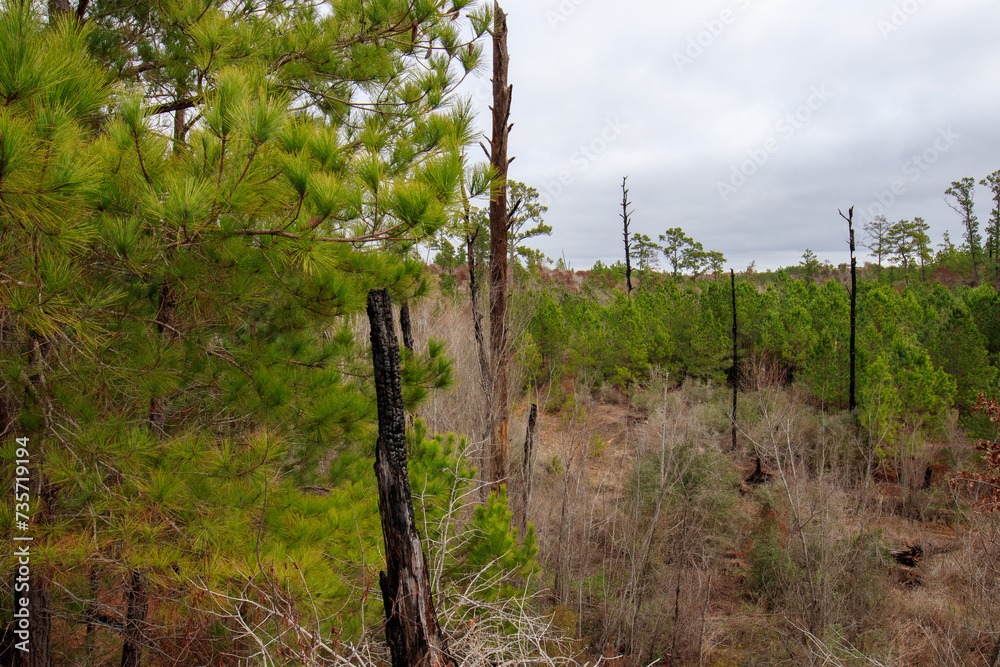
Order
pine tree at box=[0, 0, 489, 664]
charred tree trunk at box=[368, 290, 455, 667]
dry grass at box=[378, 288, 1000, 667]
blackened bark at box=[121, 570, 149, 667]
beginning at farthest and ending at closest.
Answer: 1. dry grass at box=[378, 288, 1000, 667]
2. blackened bark at box=[121, 570, 149, 667]
3. charred tree trunk at box=[368, 290, 455, 667]
4. pine tree at box=[0, 0, 489, 664]

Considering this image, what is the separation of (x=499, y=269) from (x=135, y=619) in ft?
15.2

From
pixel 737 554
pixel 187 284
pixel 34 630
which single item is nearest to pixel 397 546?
A: pixel 187 284

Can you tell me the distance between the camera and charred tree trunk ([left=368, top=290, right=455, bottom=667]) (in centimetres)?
217

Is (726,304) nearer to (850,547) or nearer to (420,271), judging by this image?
(850,547)

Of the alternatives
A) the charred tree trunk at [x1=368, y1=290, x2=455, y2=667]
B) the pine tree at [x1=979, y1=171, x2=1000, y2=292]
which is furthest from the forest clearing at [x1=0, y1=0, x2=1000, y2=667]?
the pine tree at [x1=979, y1=171, x2=1000, y2=292]

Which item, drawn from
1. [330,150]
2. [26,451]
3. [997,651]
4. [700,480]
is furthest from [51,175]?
[700,480]

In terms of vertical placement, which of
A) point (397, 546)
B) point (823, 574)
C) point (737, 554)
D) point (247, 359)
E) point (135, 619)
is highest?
point (247, 359)

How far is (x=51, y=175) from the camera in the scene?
1737mm

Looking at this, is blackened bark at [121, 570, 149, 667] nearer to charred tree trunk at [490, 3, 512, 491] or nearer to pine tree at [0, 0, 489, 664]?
pine tree at [0, 0, 489, 664]

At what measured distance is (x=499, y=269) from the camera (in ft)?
20.6

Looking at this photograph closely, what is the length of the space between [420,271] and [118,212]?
1770mm

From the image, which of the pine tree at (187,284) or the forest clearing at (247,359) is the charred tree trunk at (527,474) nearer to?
the forest clearing at (247,359)

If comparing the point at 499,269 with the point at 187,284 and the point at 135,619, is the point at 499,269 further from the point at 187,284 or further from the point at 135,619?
the point at 135,619

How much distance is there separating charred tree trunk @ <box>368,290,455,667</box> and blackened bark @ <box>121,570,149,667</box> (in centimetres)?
158
